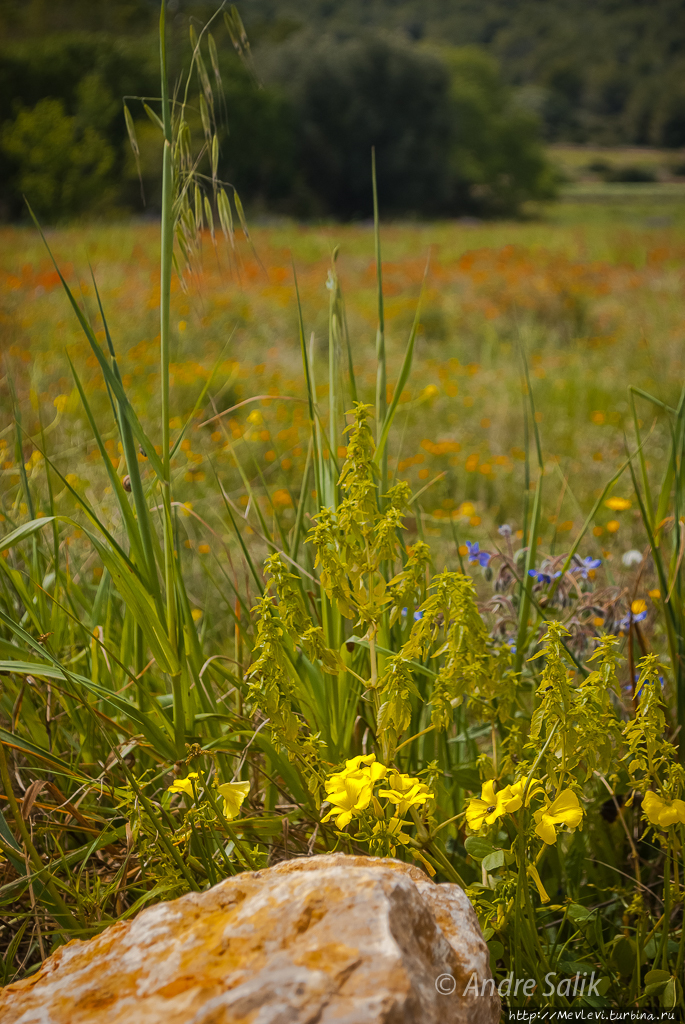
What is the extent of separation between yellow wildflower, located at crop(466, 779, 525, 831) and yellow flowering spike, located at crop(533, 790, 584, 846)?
0.09ft

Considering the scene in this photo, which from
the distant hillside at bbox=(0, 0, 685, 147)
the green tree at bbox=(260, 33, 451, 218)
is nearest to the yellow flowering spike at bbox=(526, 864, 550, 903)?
the distant hillside at bbox=(0, 0, 685, 147)

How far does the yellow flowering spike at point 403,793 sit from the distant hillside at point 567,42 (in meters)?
20.2

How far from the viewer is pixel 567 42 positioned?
27031 mm

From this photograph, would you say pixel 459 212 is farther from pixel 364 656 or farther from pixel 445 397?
pixel 364 656

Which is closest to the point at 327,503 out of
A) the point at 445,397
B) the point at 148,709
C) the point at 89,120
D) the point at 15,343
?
the point at 148,709

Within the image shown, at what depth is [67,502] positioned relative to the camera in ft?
6.25

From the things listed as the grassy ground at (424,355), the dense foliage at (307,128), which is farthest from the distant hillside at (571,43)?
the grassy ground at (424,355)

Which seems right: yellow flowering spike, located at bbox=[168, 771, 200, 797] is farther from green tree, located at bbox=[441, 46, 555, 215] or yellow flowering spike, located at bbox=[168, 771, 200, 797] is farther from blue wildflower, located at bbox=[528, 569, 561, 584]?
green tree, located at bbox=[441, 46, 555, 215]

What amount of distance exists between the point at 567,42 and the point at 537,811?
112 feet

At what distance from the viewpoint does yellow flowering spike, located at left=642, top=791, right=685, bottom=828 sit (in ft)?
2.25

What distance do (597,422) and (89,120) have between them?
46.6ft

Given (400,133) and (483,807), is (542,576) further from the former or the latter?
(400,133)

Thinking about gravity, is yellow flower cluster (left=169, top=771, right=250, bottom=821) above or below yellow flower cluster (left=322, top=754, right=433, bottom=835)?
below

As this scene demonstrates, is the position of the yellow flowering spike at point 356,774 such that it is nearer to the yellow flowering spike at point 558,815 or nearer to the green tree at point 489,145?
the yellow flowering spike at point 558,815
